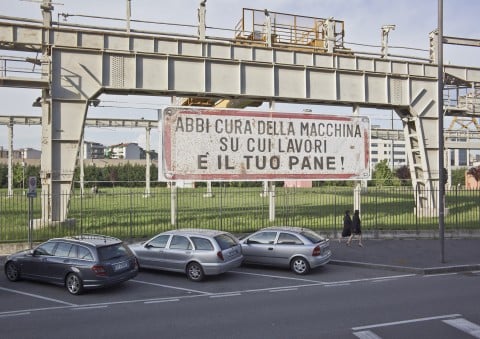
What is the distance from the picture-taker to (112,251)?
11.5 metres

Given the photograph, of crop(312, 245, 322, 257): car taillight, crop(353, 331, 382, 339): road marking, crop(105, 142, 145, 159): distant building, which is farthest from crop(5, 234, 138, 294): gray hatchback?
crop(105, 142, 145, 159): distant building

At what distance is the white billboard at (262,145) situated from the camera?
19016 millimetres

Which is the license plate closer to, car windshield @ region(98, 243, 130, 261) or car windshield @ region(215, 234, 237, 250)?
car windshield @ region(98, 243, 130, 261)

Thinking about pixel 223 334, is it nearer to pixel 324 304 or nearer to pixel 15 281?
pixel 324 304

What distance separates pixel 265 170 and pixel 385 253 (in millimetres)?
6187

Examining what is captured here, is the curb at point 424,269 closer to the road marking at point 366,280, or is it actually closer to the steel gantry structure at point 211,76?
the road marking at point 366,280

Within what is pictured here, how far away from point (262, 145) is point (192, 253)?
8670 mm

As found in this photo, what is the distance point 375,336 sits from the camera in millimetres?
7707

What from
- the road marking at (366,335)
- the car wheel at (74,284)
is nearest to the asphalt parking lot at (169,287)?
the car wheel at (74,284)

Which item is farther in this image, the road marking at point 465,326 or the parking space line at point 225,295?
the parking space line at point 225,295

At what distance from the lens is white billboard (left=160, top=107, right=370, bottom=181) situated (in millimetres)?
19016

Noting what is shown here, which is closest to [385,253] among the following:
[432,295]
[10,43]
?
[432,295]

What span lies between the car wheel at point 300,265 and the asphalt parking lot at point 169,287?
0.17 metres

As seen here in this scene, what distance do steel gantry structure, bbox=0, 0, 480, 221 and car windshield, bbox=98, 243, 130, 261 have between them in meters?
6.92
